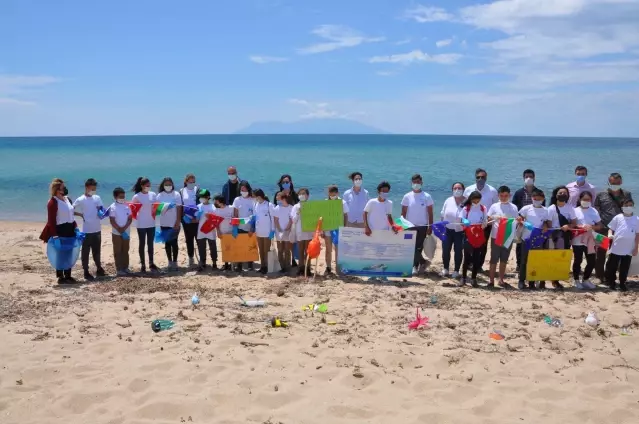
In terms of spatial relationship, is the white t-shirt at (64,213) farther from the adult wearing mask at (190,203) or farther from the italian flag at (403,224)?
the italian flag at (403,224)

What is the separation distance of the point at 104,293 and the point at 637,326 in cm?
777

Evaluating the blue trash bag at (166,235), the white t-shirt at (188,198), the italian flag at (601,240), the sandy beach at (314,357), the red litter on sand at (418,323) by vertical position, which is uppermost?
the white t-shirt at (188,198)

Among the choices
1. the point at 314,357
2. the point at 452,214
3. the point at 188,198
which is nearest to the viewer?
the point at 314,357

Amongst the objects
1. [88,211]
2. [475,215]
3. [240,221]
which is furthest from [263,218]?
[475,215]

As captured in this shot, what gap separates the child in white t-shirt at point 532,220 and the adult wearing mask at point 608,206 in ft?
3.69

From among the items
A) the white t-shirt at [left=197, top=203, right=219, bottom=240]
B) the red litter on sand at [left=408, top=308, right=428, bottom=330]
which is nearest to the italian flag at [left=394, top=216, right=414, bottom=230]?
the red litter on sand at [left=408, top=308, right=428, bottom=330]

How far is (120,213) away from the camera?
9.99 meters

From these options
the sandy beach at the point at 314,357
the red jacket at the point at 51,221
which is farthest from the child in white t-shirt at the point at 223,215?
the red jacket at the point at 51,221

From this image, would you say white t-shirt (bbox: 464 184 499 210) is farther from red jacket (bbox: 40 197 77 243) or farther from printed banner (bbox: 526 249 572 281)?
red jacket (bbox: 40 197 77 243)

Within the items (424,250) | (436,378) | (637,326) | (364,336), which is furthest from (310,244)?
(637,326)

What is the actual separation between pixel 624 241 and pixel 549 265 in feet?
4.03

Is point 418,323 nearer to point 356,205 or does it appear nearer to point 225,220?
point 356,205

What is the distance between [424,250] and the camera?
10219 mm

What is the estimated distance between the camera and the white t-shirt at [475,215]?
9.40m
